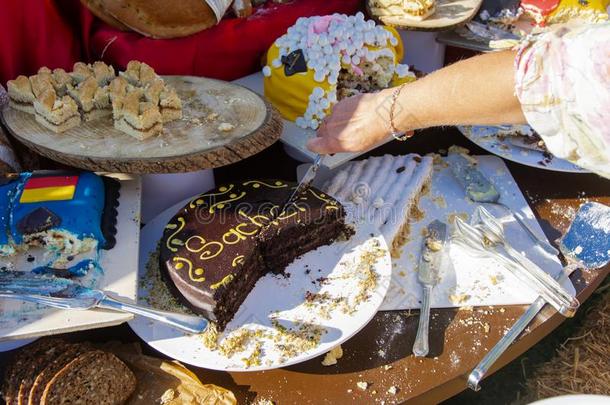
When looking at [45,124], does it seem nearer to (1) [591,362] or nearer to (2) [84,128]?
(2) [84,128]

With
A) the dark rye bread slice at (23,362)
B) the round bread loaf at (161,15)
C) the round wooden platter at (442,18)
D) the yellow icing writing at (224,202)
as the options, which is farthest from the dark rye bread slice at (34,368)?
the round wooden platter at (442,18)

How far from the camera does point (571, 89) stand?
3.01 ft

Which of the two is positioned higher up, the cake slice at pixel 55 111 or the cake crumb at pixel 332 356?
the cake slice at pixel 55 111

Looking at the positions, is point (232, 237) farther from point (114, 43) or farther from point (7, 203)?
point (114, 43)

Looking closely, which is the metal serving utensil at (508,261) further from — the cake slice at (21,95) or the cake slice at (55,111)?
the cake slice at (21,95)

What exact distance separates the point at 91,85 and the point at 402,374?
107 centimetres

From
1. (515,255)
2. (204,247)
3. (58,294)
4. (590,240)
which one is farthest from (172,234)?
(590,240)

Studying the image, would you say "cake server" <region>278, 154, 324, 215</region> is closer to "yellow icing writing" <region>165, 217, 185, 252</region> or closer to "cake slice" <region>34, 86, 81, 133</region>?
"yellow icing writing" <region>165, 217, 185, 252</region>

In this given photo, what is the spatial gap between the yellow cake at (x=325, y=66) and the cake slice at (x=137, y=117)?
52 cm

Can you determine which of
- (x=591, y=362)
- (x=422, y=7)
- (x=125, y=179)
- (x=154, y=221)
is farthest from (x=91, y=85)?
(x=591, y=362)

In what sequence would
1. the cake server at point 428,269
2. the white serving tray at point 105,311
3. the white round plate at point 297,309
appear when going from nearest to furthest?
the white serving tray at point 105,311 → the white round plate at point 297,309 → the cake server at point 428,269

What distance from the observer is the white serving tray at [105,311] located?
1.02 meters

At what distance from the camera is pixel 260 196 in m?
1.43

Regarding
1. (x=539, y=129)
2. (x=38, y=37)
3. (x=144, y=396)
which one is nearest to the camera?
(x=539, y=129)
